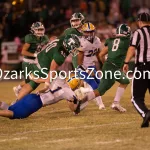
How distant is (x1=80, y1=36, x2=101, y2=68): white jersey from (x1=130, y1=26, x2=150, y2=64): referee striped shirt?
7.51 ft

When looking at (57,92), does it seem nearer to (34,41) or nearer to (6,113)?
(6,113)

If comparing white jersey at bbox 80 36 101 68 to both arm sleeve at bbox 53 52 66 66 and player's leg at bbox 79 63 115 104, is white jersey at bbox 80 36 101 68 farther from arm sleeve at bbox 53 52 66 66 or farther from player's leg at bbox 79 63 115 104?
arm sleeve at bbox 53 52 66 66

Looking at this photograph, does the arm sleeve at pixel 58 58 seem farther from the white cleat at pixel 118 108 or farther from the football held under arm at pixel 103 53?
the white cleat at pixel 118 108

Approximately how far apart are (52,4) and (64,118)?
501 inches

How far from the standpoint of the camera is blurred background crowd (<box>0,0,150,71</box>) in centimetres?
2106

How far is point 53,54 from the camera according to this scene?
37.2ft

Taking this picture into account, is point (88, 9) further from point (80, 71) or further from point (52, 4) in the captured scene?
point (80, 71)

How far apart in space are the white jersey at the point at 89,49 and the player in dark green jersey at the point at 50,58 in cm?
55

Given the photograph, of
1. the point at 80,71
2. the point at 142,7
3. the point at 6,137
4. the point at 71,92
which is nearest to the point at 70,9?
the point at 142,7

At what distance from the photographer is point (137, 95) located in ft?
31.2

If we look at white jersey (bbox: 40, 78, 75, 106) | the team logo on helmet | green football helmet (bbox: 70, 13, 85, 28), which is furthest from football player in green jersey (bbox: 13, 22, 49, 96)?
white jersey (bbox: 40, 78, 75, 106)

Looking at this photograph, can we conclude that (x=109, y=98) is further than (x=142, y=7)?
No

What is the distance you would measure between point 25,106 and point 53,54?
1376 mm

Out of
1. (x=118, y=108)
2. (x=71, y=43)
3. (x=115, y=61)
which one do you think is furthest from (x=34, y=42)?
(x=71, y=43)
